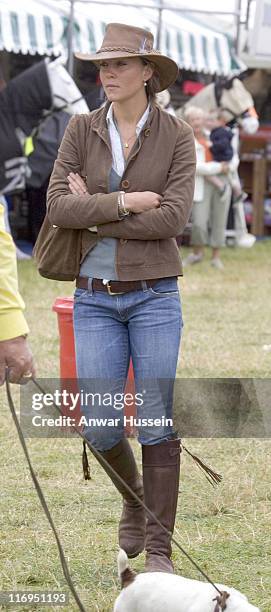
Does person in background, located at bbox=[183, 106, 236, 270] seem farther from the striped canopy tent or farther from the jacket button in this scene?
the jacket button

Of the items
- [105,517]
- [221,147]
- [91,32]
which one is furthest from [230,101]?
[105,517]

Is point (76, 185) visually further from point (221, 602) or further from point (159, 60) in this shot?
point (221, 602)

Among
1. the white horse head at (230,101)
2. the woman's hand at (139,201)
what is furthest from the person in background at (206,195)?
the woman's hand at (139,201)

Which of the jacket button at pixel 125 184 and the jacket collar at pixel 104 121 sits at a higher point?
the jacket collar at pixel 104 121

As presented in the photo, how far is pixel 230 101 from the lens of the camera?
14750mm

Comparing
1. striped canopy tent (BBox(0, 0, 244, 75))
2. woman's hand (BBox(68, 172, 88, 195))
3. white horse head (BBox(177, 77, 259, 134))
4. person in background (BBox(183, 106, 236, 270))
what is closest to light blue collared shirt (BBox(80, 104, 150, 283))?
woman's hand (BBox(68, 172, 88, 195))

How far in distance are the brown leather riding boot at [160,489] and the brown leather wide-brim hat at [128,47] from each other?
4.24 ft

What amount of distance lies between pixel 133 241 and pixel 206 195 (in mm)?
9896

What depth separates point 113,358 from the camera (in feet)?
12.8

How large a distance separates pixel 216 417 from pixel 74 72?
30.0ft

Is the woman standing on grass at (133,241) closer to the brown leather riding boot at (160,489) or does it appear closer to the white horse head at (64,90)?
the brown leather riding boot at (160,489)

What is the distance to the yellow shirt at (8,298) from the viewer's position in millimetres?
3180

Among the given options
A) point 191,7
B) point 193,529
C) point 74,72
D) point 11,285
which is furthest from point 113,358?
point 191,7

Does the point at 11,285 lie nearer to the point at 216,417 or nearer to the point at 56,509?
the point at 56,509
